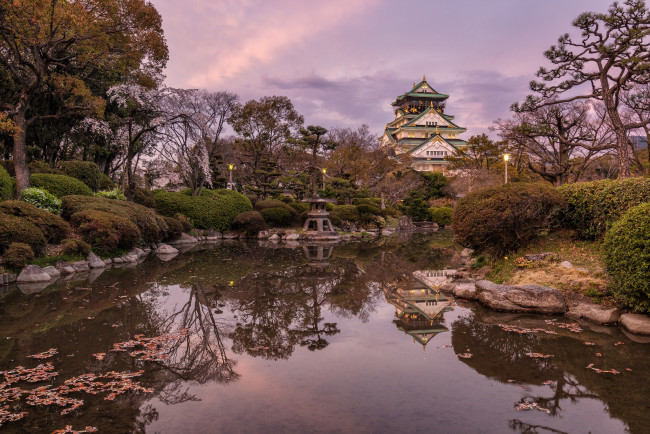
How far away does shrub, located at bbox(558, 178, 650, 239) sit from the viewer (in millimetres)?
8000

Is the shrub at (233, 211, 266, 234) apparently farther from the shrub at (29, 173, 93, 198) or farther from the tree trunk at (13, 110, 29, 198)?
the tree trunk at (13, 110, 29, 198)

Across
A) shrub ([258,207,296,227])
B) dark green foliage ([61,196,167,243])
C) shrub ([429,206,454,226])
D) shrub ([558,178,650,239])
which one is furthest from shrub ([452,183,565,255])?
shrub ([429,206,454,226])

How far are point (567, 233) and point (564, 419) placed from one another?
7162 mm

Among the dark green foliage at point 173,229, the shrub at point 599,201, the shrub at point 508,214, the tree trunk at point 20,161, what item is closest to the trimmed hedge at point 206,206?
the dark green foliage at point 173,229

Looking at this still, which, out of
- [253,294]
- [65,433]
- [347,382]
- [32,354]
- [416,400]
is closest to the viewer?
[65,433]

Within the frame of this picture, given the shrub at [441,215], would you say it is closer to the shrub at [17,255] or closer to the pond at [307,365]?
the pond at [307,365]

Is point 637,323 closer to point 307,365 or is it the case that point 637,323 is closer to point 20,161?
point 307,365

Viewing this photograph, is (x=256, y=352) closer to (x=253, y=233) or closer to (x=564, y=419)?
(x=564, y=419)

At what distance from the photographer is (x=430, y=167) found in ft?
173

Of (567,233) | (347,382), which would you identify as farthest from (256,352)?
(567,233)

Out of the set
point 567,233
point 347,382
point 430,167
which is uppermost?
point 430,167

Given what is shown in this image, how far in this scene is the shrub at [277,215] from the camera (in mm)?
26239

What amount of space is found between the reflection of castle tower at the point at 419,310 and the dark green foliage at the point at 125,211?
422 inches

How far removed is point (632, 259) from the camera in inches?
242
